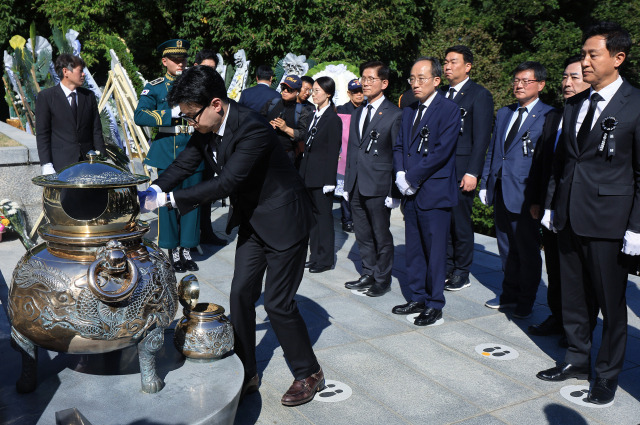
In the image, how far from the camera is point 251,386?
12.0 ft

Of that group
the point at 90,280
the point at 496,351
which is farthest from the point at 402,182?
the point at 90,280

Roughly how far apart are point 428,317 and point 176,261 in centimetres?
278

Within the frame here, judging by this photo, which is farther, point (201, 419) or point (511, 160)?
point (511, 160)

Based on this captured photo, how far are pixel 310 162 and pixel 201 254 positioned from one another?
66.1 inches

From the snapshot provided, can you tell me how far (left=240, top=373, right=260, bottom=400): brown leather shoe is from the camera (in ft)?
11.8

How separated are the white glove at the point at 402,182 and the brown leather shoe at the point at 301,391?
6.50 feet

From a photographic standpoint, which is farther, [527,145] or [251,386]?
[527,145]

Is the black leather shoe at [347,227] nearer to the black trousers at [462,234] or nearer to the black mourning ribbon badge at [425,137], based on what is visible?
the black trousers at [462,234]

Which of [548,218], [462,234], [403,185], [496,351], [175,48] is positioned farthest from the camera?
[175,48]

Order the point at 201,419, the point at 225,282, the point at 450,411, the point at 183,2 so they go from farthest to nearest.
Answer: the point at 183,2 → the point at 225,282 → the point at 450,411 → the point at 201,419

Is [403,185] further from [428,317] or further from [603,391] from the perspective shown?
[603,391]

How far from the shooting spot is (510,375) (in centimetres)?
412

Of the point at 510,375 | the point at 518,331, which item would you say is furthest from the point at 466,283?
the point at 510,375

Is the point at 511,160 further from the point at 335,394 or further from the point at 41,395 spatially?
the point at 41,395
